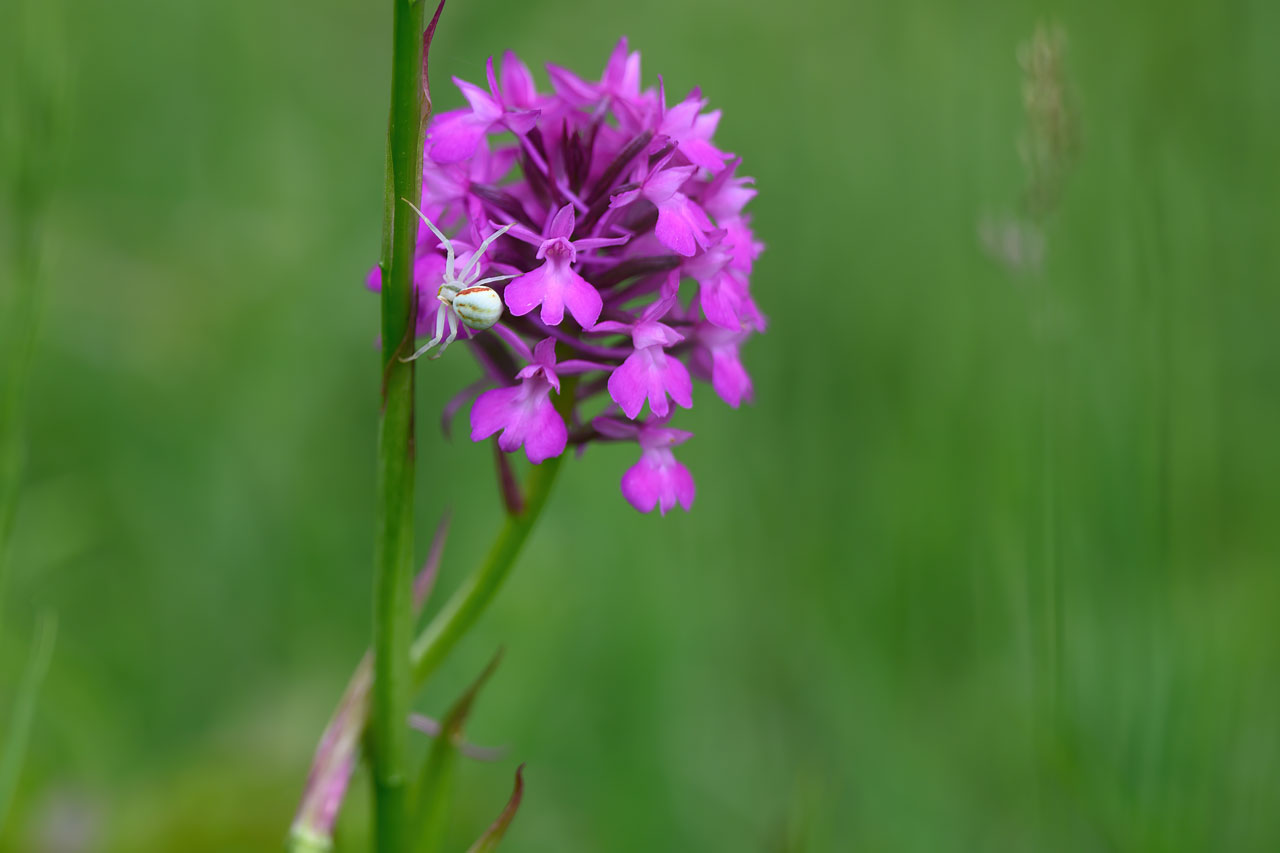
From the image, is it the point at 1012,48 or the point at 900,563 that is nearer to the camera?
the point at 900,563

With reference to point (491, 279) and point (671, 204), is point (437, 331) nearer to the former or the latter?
point (491, 279)

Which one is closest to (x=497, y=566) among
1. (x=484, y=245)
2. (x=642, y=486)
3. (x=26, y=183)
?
(x=642, y=486)

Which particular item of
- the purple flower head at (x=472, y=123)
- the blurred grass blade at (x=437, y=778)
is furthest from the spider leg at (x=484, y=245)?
the blurred grass blade at (x=437, y=778)

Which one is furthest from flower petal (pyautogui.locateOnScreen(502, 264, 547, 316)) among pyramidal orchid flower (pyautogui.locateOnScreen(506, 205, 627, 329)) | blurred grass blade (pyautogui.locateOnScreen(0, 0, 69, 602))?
blurred grass blade (pyautogui.locateOnScreen(0, 0, 69, 602))

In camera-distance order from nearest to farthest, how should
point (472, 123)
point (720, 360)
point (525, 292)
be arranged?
point (525, 292)
point (472, 123)
point (720, 360)

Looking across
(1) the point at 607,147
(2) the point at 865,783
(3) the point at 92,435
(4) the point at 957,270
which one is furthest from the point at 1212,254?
(3) the point at 92,435

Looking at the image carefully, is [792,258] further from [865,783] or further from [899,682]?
[865,783]

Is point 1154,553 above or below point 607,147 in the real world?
below
